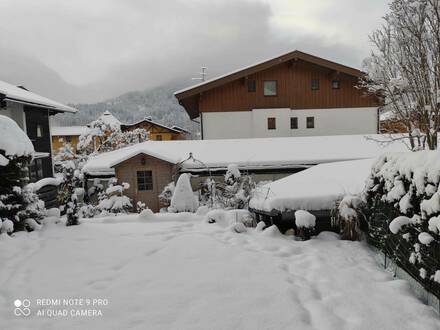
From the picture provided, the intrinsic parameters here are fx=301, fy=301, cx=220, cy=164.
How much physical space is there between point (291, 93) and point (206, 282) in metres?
16.8

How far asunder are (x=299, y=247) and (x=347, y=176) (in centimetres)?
245

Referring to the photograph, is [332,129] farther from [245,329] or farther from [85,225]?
[245,329]

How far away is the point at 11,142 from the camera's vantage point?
5695 mm

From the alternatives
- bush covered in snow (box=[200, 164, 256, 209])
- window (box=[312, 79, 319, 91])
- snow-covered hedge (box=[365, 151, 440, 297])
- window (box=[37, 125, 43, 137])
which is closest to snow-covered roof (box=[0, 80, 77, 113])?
window (box=[37, 125, 43, 137])

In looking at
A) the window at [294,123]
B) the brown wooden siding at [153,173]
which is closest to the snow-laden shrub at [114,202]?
the brown wooden siding at [153,173]

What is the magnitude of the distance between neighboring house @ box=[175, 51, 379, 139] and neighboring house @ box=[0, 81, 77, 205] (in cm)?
876

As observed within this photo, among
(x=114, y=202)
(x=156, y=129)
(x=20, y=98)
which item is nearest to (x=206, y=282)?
(x=114, y=202)

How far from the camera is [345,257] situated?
462 cm

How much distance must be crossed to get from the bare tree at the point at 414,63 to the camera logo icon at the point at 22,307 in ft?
23.6

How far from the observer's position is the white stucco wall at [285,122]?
18.6m

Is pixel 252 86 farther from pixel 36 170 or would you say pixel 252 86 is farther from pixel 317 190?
pixel 36 170

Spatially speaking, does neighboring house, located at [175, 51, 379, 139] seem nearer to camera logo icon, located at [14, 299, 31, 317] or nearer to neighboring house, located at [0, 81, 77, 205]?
neighboring house, located at [0, 81, 77, 205]

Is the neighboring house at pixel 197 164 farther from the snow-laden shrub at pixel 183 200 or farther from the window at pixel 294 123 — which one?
the window at pixel 294 123

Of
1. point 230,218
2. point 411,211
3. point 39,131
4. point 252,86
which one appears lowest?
point 230,218
